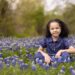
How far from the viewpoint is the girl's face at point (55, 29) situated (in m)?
7.03

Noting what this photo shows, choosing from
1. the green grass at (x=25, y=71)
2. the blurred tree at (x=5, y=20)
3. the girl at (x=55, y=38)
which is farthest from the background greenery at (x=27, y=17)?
the green grass at (x=25, y=71)

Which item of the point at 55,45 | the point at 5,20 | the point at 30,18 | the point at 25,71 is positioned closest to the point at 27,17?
the point at 30,18

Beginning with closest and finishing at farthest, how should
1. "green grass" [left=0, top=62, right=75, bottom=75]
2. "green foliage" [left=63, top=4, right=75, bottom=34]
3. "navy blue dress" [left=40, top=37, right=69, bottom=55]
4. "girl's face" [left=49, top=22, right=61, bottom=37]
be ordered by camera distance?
"green grass" [left=0, top=62, right=75, bottom=75]
"girl's face" [left=49, top=22, right=61, bottom=37]
"navy blue dress" [left=40, top=37, right=69, bottom=55]
"green foliage" [left=63, top=4, right=75, bottom=34]

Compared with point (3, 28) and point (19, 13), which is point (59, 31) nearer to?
point (3, 28)

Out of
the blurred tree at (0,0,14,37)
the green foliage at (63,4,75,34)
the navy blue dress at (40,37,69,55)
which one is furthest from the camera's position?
the green foliage at (63,4,75,34)

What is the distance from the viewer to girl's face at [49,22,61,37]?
23.1 ft

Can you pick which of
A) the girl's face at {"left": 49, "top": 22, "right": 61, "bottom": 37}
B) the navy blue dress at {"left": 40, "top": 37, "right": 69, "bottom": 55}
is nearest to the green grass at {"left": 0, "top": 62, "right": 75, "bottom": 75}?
the girl's face at {"left": 49, "top": 22, "right": 61, "bottom": 37}

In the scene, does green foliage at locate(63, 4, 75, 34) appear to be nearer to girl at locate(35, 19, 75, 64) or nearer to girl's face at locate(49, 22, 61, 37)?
girl at locate(35, 19, 75, 64)

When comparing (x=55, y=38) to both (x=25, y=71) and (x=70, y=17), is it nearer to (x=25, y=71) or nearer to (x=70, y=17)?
(x=25, y=71)

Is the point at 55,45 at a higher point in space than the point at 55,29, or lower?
lower

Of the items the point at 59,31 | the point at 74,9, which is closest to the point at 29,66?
the point at 59,31

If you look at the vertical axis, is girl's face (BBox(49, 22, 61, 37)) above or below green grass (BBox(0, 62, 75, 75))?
above

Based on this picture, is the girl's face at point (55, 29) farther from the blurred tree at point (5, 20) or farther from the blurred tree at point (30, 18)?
the blurred tree at point (30, 18)

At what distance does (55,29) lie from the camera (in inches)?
277
